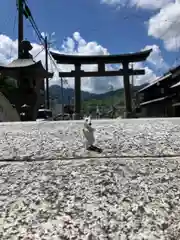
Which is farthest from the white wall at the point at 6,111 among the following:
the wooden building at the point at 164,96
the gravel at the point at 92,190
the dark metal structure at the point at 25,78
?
the wooden building at the point at 164,96

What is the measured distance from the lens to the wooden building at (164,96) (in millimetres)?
16422

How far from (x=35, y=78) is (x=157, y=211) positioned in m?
8.02

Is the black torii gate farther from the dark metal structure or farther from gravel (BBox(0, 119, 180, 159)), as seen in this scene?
gravel (BBox(0, 119, 180, 159))

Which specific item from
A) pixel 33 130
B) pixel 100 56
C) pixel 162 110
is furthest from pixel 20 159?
pixel 162 110

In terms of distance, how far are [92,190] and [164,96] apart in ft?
Answer: 61.7

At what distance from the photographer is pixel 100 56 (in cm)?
1130

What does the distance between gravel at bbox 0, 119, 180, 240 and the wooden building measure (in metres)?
12.5

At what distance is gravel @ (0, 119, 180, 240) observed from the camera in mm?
1369

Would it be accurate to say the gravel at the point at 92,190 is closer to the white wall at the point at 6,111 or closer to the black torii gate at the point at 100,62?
the white wall at the point at 6,111

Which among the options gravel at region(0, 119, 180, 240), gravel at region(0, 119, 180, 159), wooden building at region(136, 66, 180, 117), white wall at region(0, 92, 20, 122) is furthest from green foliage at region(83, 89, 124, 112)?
gravel at region(0, 119, 180, 240)

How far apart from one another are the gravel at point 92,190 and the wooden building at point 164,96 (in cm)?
1253

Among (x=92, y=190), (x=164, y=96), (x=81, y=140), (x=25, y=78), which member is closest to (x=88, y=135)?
(x=81, y=140)

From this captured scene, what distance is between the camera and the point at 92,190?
1.69 metres

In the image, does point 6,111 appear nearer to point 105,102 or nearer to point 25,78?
point 25,78
